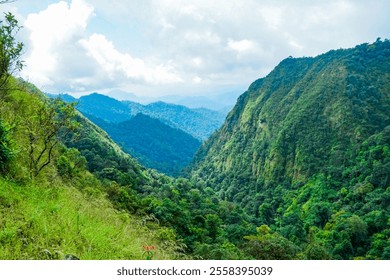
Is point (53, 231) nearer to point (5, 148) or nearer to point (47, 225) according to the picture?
point (47, 225)

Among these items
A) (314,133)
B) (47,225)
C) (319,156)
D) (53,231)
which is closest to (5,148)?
(47,225)

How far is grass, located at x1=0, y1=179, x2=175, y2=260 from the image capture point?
14.7ft

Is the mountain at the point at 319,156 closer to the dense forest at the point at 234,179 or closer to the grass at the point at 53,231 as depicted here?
the dense forest at the point at 234,179

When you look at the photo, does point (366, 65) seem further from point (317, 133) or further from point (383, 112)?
point (317, 133)

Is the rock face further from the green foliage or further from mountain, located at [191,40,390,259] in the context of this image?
the green foliage

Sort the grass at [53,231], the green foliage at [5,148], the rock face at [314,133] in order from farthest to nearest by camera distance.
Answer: the rock face at [314,133]
the green foliage at [5,148]
the grass at [53,231]

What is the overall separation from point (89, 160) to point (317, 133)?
63232 mm

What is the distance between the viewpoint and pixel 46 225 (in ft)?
16.1

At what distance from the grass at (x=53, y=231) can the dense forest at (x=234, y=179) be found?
22 millimetres

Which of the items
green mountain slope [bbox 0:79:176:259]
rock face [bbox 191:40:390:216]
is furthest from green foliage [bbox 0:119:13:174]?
rock face [bbox 191:40:390:216]

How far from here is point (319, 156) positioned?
3364 inches

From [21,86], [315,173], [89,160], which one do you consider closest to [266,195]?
[315,173]

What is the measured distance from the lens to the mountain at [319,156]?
5219 cm

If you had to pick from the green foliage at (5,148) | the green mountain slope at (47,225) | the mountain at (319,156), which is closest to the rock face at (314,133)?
the mountain at (319,156)
